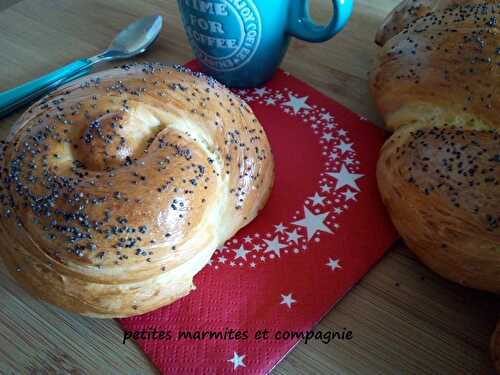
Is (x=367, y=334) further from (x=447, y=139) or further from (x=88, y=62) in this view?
(x=88, y=62)

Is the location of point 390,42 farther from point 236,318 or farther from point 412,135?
point 236,318

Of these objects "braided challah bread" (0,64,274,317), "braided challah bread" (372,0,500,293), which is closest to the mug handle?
"braided challah bread" (372,0,500,293)

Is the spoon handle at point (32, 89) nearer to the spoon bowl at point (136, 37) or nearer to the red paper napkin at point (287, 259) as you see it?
the spoon bowl at point (136, 37)

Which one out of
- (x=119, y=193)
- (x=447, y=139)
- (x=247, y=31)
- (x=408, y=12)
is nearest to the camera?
(x=119, y=193)

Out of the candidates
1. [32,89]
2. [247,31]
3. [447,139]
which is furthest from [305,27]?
[32,89]

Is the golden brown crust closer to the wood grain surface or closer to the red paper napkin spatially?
the red paper napkin

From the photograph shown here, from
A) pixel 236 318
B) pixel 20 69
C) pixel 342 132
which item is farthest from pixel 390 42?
pixel 20 69
